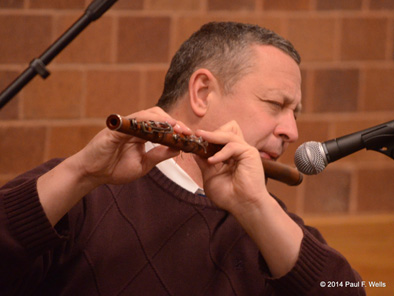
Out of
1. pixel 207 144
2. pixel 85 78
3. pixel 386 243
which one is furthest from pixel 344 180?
pixel 207 144

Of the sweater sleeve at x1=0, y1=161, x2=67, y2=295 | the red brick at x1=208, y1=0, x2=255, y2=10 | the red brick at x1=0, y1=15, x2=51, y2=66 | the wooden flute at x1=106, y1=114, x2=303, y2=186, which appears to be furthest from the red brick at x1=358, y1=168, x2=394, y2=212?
the sweater sleeve at x1=0, y1=161, x2=67, y2=295

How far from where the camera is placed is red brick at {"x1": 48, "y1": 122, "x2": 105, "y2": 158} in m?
2.34

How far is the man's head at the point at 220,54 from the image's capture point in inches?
60.0

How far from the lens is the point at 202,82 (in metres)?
1.54

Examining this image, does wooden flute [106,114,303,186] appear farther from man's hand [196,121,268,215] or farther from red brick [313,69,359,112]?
red brick [313,69,359,112]

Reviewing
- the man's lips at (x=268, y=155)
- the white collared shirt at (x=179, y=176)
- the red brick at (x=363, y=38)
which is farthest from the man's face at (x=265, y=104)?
the red brick at (x=363, y=38)

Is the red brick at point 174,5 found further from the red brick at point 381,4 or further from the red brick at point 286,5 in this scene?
the red brick at point 381,4

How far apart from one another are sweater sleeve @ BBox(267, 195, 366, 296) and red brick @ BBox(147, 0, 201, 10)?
1.36 m

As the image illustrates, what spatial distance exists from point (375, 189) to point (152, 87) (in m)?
1.11

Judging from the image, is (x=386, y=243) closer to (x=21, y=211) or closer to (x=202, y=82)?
(x=202, y=82)

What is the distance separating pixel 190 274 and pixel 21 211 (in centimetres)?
42

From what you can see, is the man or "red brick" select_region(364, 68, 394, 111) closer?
the man

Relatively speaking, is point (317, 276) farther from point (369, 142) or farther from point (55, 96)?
point (55, 96)

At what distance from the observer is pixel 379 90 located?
8.63 feet
